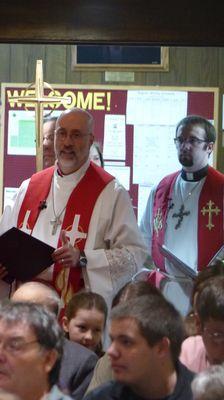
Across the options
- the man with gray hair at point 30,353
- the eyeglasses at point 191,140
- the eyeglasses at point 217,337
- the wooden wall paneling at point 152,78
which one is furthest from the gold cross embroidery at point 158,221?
the man with gray hair at point 30,353

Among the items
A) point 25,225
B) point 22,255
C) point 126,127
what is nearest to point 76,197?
point 25,225

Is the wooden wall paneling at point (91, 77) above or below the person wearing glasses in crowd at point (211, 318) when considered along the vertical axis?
above

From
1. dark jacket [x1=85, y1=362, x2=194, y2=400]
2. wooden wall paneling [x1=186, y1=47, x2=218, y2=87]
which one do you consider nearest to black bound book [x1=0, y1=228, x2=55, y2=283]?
dark jacket [x1=85, y1=362, x2=194, y2=400]

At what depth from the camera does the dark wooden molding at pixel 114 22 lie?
432 centimetres

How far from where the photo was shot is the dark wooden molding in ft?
14.2

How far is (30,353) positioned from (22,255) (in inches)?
62.0

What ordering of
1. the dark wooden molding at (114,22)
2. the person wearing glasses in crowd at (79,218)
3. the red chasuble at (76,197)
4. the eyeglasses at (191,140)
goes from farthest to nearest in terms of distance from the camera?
1. the eyeglasses at (191,140)
2. the red chasuble at (76,197)
3. the dark wooden molding at (114,22)
4. the person wearing glasses in crowd at (79,218)

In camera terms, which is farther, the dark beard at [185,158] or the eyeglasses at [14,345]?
the dark beard at [185,158]

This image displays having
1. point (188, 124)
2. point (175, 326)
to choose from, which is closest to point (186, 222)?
point (188, 124)

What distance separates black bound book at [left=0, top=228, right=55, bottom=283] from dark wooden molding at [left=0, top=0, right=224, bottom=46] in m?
1.00

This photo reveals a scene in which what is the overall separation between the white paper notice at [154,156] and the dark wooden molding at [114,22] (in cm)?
251

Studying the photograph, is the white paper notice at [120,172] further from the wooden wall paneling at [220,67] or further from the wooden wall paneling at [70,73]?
the wooden wall paneling at [220,67]

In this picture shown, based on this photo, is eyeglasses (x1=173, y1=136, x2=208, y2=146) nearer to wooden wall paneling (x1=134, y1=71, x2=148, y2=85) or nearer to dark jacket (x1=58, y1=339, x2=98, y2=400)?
wooden wall paneling (x1=134, y1=71, x2=148, y2=85)

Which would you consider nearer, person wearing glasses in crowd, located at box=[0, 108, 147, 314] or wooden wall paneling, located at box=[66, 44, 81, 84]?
person wearing glasses in crowd, located at box=[0, 108, 147, 314]
